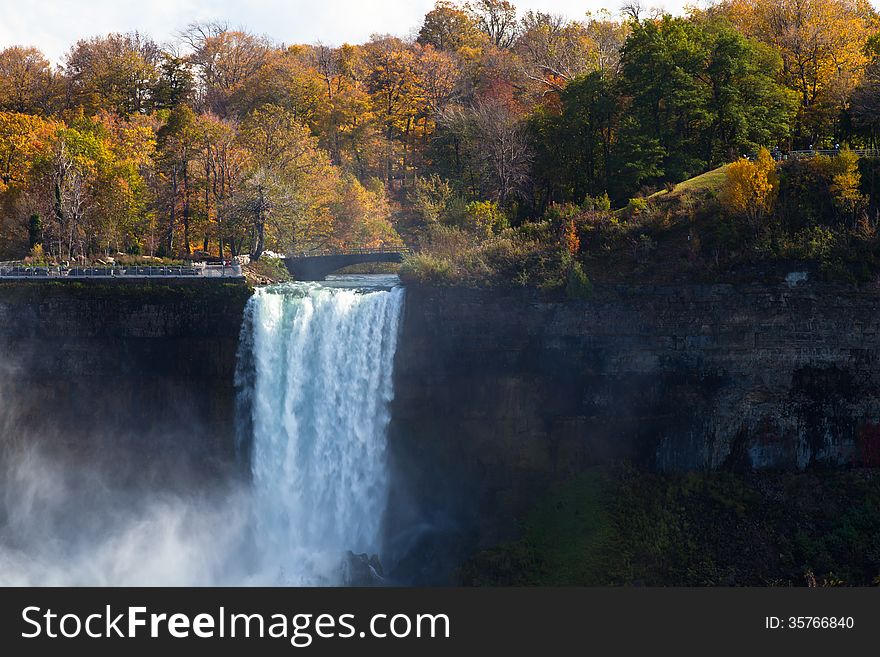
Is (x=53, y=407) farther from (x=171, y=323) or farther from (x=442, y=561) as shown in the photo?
(x=442, y=561)

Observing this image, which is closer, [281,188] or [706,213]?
[706,213]

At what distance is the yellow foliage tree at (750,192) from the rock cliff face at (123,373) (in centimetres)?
2380

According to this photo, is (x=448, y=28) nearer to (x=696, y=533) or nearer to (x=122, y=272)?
(x=122, y=272)

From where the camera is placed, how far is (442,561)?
40.3 meters

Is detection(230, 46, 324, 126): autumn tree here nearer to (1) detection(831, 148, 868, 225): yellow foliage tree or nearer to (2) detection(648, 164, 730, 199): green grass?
(2) detection(648, 164, 730, 199): green grass

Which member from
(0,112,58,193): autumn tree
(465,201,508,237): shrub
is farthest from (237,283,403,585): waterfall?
(0,112,58,193): autumn tree

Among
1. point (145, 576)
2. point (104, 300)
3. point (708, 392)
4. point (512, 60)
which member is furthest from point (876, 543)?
point (512, 60)

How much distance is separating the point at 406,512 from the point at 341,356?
7838 millimetres

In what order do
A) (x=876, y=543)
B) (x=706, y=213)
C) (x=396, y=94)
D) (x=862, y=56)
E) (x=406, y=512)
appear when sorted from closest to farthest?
(x=876, y=543) < (x=406, y=512) < (x=706, y=213) < (x=862, y=56) < (x=396, y=94)

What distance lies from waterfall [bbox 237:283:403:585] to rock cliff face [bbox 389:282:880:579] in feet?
3.73

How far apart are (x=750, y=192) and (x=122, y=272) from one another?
30727 mm

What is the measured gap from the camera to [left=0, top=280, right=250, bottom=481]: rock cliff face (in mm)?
44438

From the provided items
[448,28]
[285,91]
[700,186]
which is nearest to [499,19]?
[448,28]

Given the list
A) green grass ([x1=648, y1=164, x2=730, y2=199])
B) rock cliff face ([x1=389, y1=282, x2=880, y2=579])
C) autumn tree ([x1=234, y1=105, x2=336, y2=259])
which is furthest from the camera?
autumn tree ([x1=234, y1=105, x2=336, y2=259])
